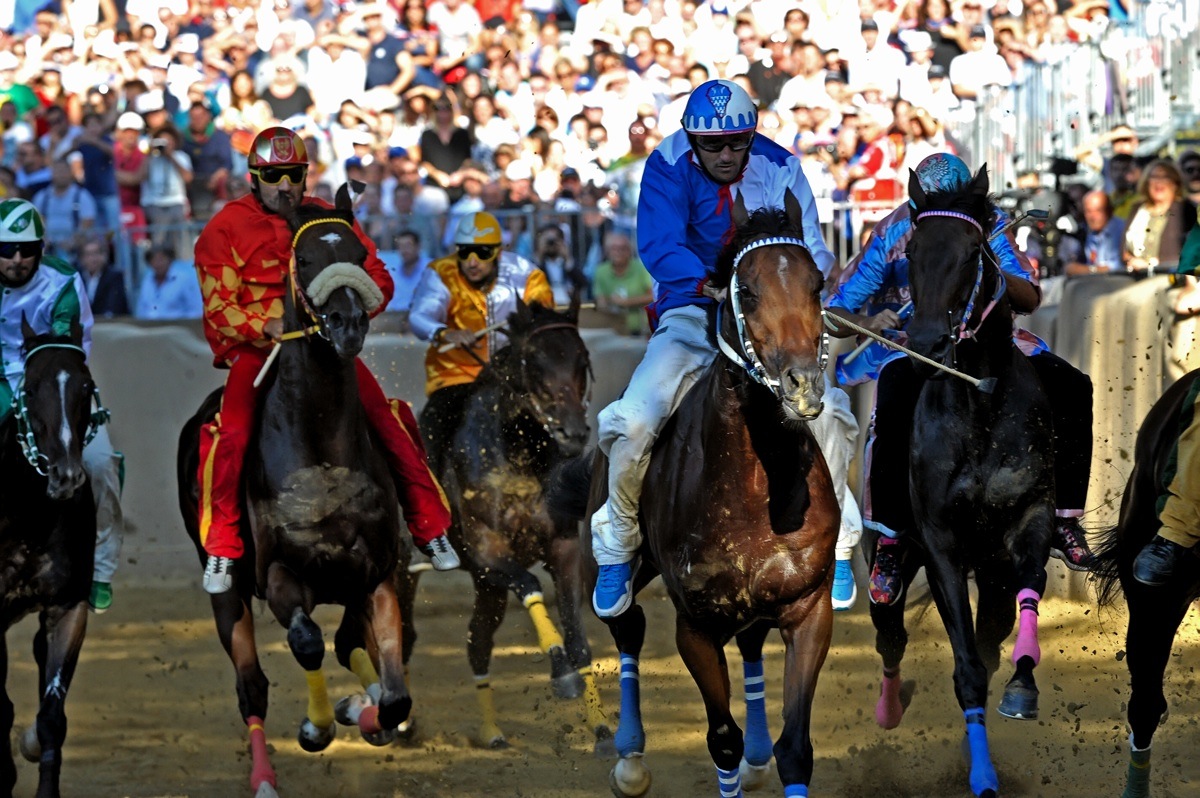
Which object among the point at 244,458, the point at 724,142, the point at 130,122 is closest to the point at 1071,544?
the point at 724,142

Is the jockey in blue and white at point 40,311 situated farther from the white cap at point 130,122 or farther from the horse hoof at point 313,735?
the white cap at point 130,122

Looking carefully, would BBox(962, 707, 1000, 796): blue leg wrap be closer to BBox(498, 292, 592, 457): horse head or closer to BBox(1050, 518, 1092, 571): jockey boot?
BBox(1050, 518, 1092, 571): jockey boot

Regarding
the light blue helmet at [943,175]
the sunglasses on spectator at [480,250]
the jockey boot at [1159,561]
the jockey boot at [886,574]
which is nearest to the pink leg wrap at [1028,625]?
the jockey boot at [1159,561]

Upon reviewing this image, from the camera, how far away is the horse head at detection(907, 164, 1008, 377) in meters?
7.04

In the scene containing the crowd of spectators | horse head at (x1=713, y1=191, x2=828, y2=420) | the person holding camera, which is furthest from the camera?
the person holding camera

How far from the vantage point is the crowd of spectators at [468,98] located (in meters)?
14.8

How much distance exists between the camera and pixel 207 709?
10141 millimetres

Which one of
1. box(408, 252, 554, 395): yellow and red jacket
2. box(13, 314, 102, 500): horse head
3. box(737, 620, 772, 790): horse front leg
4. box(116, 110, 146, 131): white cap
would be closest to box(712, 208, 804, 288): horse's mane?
box(737, 620, 772, 790): horse front leg

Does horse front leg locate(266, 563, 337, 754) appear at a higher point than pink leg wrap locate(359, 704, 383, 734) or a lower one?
higher

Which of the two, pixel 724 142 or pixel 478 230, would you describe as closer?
pixel 724 142

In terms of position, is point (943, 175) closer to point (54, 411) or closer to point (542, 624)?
point (542, 624)

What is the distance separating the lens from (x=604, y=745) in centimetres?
Answer: 879

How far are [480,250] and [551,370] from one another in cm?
160

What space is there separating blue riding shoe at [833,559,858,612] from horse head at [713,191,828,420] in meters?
1.27
